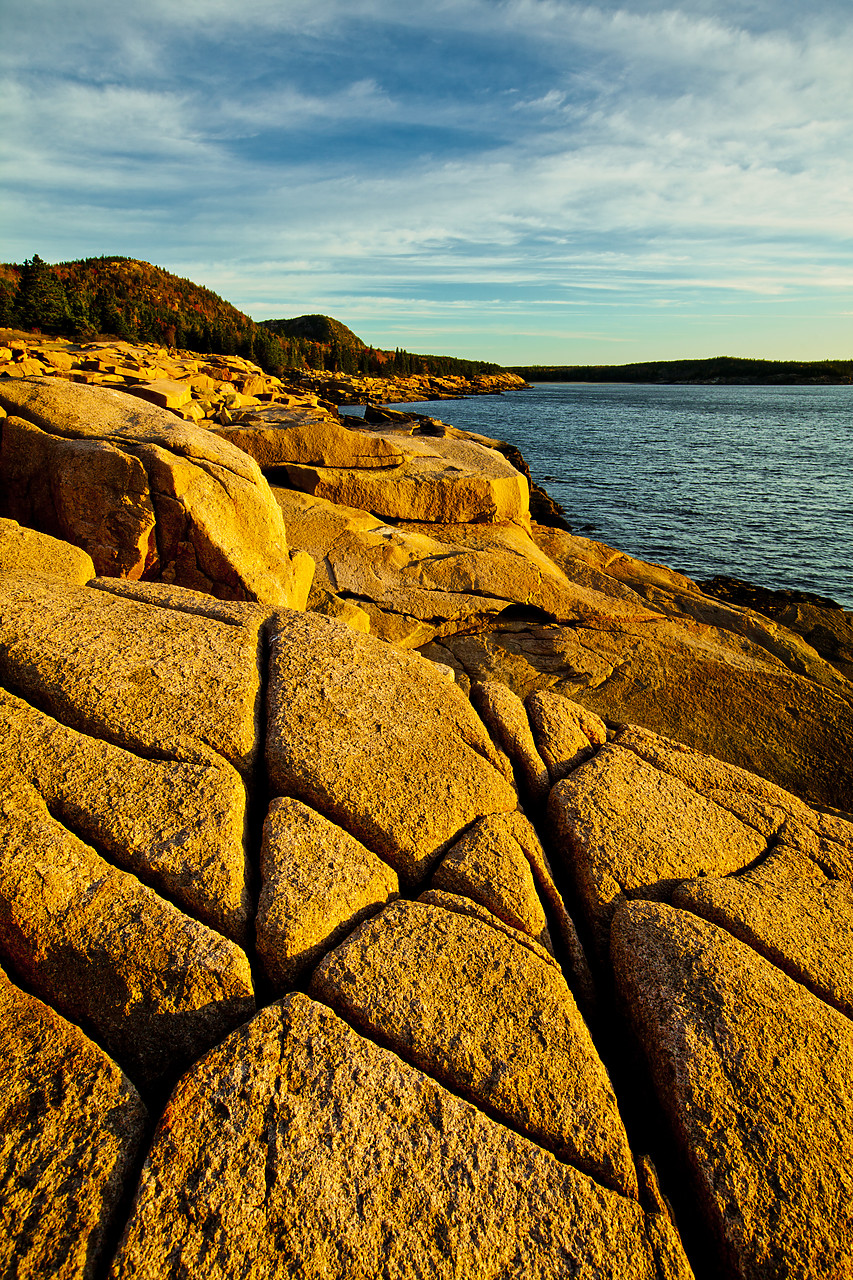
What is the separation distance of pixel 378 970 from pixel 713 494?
31.5m

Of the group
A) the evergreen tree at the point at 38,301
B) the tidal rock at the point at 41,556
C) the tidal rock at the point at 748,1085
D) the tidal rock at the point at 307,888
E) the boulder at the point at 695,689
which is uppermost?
the evergreen tree at the point at 38,301

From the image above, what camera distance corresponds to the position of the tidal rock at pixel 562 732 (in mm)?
5609

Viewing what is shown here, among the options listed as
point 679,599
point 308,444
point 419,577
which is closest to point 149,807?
point 419,577

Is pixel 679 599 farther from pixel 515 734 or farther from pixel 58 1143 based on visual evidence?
pixel 58 1143

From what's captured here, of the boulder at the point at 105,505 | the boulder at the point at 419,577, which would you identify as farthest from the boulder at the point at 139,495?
the boulder at the point at 419,577

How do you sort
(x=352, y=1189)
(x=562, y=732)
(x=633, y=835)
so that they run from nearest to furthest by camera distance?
Result: (x=352, y=1189), (x=633, y=835), (x=562, y=732)

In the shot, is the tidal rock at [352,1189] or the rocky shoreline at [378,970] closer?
the tidal rock at [352,1189]

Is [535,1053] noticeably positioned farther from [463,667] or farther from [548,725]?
[463,667]

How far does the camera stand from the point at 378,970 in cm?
351

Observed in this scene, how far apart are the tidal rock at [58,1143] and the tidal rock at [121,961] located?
0.16m

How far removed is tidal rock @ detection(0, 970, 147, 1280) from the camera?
8.43 ft

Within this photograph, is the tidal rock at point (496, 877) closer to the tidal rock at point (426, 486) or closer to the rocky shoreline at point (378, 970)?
the rocky shoreline at point (378, 970)

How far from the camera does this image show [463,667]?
999 centimetres

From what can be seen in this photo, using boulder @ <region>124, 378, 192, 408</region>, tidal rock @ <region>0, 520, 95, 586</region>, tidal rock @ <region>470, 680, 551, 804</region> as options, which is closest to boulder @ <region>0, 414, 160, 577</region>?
tidal rock @ <region>0, 520, 95, 586</region>
